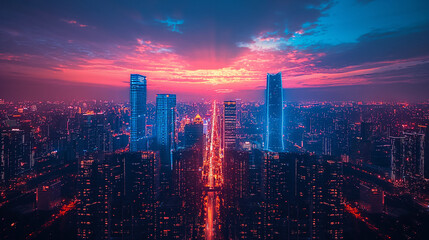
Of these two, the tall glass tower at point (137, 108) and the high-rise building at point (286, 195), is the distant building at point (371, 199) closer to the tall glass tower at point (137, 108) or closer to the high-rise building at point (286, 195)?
the high-rise building at point (286, 195)

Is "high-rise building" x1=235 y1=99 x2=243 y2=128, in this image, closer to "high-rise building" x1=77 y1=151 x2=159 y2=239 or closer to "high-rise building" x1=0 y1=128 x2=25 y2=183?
"high-rise building" x1=77 y1=151 x2=159 y2=239

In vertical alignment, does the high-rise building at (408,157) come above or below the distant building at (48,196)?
above

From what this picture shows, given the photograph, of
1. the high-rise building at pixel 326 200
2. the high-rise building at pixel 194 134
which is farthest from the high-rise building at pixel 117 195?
the high-rise building at pixel 194 134

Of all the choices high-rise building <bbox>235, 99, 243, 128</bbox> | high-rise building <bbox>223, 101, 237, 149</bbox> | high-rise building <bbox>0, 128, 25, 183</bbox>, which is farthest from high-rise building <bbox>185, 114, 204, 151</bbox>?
high-rise building <bbox>0, 128, 25, 183</bbox>

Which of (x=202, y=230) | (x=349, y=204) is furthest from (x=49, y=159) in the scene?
(x=349, y=204)

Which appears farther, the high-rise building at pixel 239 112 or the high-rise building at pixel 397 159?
the high-rise building at pixel 239 112

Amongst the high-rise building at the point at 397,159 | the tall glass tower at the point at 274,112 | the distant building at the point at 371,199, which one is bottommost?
the distant building at the point at 371,199

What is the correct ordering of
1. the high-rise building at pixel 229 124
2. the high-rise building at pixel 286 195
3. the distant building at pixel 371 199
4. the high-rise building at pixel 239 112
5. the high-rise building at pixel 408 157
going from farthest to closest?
the high-rise building at pixel 229 124
the high-rise building at pixel 239 112
the high-rise building at pixel 408 157
the distant building at pixel 371 199
the high-rise building at pixel 286 195

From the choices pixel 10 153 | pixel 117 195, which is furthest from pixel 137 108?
pixel 117 195
